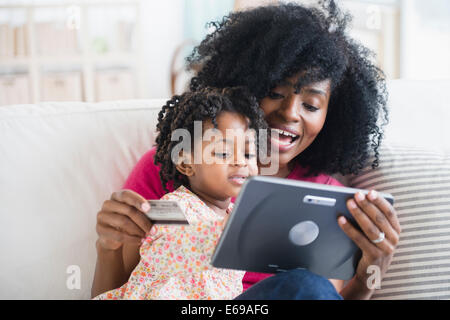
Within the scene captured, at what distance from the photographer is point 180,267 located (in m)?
1.04

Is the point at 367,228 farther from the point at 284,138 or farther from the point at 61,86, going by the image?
the point at 61,86

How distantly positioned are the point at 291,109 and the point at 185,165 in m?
0.31

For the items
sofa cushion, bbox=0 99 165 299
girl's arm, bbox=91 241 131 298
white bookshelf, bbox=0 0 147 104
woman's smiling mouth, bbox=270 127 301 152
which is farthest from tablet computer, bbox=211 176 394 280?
white bookshelf, bbox=0 0 147 104

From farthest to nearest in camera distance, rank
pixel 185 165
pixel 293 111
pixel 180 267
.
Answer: pixel 293 111 < pixel 185 165 < pixel 180 267

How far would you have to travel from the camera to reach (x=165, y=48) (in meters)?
4.19

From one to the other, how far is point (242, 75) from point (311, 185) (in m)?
0.51

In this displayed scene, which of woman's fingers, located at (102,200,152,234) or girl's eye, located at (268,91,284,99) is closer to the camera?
woman's fingers, located at (102,200,152,234)

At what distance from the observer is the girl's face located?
43.4 inches

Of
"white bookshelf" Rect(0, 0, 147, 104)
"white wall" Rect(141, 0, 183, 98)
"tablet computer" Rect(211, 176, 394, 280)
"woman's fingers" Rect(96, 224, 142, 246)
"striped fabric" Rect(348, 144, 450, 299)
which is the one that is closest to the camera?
"tablet computer" Rect(211, 176, 394, 280)

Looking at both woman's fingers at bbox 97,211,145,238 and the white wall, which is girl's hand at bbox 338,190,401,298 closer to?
woman's fingers at bbox 97,211,145,238

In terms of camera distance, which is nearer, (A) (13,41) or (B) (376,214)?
(B) (376,214)

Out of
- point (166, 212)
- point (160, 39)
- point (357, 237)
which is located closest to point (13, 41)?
point (160, 39)
